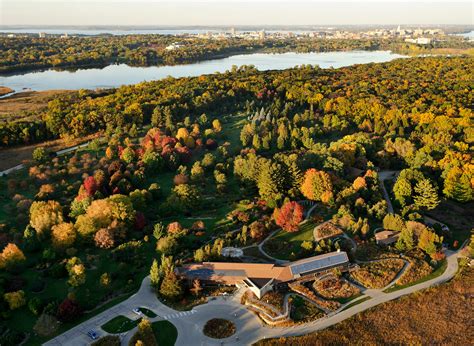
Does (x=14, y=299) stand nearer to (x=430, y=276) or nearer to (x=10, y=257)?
(x=10, y=257)

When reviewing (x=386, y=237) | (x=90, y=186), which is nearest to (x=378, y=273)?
(x=386, y=237)

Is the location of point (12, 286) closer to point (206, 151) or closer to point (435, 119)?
point (206, 151)

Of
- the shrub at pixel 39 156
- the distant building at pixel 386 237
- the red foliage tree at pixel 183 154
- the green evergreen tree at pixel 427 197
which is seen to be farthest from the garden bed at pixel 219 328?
the shrub at pixel 39 156

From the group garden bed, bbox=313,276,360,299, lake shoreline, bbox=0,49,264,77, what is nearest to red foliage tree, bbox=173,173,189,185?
garden bed, bbox=313,276,360,299

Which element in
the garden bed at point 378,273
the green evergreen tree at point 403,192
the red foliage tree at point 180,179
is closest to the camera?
the garden bed at point 378,273

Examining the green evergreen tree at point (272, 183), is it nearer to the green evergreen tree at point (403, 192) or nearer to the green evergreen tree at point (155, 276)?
the green evergreen tree at point (403, 192)

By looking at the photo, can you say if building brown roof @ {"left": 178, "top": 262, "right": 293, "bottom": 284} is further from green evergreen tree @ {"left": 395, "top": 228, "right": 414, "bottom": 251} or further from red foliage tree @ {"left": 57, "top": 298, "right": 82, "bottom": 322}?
green evergreen tree @ {"left": 395, "top": 228, "right": 414, "bottom": 251}
